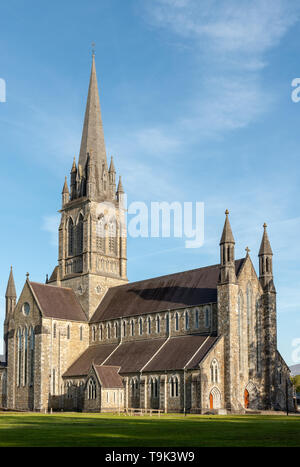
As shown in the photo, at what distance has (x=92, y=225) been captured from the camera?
89.6m

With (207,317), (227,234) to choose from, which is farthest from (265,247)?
(207,317)

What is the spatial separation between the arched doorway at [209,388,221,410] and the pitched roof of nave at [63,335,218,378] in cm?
326

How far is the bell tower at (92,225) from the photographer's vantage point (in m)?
88.6

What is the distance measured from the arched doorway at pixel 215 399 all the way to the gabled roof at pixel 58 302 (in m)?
28.0

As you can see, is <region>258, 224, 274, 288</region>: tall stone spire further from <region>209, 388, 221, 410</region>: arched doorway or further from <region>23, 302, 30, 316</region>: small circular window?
<region>23, 302, 30, 316</region>: small circular window

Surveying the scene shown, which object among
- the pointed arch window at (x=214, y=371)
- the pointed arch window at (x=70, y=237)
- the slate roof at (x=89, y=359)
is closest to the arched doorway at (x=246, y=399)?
the pointed arch window at (x=214, y=371)

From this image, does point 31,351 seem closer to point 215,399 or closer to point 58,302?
point 58,302

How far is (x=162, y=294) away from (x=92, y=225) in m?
18.6

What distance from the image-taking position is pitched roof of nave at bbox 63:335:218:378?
64250 millimetres

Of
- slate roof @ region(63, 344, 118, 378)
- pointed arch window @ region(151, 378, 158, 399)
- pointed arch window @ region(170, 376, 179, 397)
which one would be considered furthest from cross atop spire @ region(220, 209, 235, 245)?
slate roof @ region(63, 344, 118, 378)

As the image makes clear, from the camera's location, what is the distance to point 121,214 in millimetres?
94438

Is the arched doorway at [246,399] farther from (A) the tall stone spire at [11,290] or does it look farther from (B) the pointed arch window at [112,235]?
(A) the tall stone spire at [11,290]
